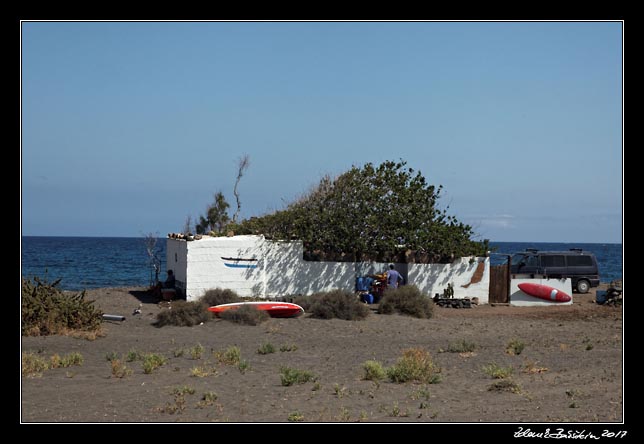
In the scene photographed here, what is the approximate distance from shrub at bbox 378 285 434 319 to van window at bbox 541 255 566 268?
10.5 meters

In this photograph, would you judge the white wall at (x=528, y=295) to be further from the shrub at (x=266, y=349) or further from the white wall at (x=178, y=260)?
the shrub at (x=266, y=349)

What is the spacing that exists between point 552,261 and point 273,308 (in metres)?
15.7

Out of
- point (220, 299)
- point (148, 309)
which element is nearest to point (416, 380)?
point (220, 299)

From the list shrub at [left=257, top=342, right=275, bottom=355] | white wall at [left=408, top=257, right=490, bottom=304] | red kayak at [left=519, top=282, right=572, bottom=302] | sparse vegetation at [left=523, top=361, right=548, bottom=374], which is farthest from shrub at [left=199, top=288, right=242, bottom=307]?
sparse vegetation at [left=523, top=361, right=548, bottom=374]

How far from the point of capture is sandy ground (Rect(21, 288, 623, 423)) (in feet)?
38.4

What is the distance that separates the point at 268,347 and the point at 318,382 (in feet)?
13.9

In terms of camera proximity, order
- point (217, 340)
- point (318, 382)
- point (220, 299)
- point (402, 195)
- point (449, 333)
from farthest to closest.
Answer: point (402, 195) → point (220, 299) → point (449, 333) → point (217, 340) → point (318, 382)

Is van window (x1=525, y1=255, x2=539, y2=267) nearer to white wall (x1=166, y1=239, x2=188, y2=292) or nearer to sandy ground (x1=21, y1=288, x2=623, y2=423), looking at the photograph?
sandy ground (x1=21, y1=288, x2=623, y2=423)

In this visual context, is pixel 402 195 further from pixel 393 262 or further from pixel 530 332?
pixel 530 332

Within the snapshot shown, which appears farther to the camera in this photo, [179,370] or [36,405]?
[179,370]

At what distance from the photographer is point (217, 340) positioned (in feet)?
66.6

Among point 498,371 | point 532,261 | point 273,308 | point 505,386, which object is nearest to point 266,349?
point 498,371

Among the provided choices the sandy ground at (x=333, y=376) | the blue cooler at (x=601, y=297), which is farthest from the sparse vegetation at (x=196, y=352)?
the blue cooler at (x=601, y=297)

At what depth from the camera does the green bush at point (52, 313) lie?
2033 centimetres
